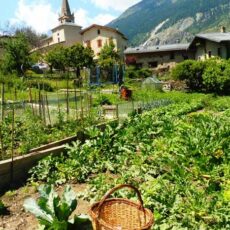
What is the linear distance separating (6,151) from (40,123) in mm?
1513

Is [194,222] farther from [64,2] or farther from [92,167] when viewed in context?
[64,2]

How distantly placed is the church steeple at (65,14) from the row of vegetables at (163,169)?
207ft

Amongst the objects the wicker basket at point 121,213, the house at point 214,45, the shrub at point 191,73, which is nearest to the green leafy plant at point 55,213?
the wicker basket at point 121,213

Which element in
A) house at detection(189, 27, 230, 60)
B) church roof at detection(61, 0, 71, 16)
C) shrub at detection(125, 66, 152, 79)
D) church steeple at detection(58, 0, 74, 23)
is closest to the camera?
house at detection(189, 27, 230, 60)

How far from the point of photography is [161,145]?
7.18 metres

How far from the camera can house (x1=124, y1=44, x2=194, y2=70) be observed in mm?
44003

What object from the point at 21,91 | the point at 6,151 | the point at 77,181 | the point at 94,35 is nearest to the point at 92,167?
the point at 77,181

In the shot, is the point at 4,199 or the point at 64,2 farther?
the point at 64,2

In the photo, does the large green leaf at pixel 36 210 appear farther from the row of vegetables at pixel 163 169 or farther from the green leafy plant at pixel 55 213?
the row of vegetables at pixel 163 169

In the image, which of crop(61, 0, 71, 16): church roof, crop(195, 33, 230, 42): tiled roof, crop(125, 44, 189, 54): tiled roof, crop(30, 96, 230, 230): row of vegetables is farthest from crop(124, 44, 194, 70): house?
crop(30, 96, 230, 230): row of vegetables

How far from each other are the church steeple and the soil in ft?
214

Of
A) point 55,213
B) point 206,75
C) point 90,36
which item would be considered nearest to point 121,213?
point 55,213

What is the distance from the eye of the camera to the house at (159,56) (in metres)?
44.0

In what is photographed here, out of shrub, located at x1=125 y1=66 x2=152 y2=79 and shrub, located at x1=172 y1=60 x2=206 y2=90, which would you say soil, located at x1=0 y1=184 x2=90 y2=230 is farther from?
shrub, located at x1=125 y1=66 x2=152 y2=79
